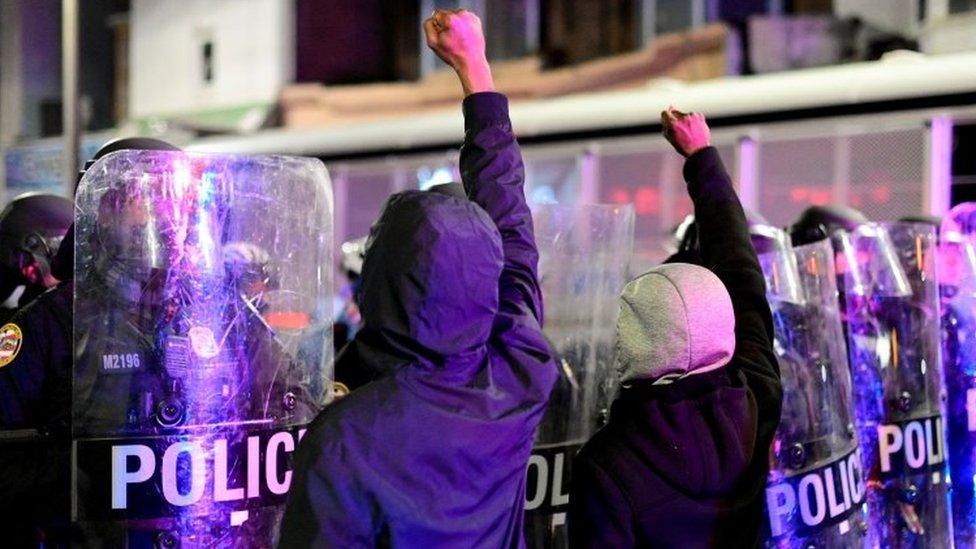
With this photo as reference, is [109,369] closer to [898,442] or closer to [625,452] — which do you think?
[625,452]

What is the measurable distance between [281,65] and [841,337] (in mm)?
18804

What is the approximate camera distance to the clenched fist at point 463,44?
2.87 m

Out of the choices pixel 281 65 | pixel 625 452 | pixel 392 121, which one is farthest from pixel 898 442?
pixel 281 65

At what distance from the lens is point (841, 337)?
3.78m

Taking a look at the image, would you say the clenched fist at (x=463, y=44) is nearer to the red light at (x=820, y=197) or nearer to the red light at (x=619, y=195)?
the red light at (x=820, y=197)

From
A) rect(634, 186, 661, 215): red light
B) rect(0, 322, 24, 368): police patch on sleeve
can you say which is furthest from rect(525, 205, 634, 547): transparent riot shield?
rect(634, 186, 661, 215): red light

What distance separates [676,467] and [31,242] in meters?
2.18

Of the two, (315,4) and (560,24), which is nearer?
(560,24)

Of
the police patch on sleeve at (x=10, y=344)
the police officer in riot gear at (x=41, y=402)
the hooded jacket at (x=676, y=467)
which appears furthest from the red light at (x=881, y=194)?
the police patch on sleeve at (x=10, y=344)

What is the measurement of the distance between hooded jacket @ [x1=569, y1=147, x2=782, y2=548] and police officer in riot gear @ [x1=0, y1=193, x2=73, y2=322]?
1.91 m

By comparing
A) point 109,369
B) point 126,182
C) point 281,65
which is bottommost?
point 109,369

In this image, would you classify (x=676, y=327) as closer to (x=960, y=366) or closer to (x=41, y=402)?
(x=41, y=402)

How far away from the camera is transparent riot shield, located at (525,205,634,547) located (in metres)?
4.09

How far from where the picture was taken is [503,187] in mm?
2760
